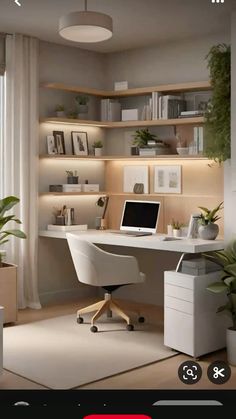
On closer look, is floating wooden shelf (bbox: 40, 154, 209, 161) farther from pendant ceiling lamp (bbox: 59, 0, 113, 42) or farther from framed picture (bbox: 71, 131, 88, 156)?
pendant ceiling lamp (bbox: 59, 0, 113, 42)

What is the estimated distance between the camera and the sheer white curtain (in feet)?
8.66

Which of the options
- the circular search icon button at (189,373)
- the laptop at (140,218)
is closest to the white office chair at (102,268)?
the laptop at (140,218)

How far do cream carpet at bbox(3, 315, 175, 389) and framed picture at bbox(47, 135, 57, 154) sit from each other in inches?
33.4

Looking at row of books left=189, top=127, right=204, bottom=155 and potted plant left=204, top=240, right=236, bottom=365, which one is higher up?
row of books left=189, top=127, right=204, bottom=155

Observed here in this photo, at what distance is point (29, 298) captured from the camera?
2.77 metres

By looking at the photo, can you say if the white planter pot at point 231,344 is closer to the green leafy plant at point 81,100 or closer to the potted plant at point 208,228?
the potted plant at point 208,228

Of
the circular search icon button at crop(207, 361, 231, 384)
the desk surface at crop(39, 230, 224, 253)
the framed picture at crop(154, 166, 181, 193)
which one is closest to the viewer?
the circular search icon button at crop(207, 361, 231, 384)

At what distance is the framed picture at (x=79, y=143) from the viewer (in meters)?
2.92

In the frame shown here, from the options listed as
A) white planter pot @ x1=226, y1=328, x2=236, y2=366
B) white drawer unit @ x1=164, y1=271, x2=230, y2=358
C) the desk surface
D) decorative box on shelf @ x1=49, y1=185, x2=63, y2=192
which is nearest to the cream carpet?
white drawer unit @ x1=164, y1=271, x2=230, y2=358

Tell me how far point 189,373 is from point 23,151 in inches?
94.5

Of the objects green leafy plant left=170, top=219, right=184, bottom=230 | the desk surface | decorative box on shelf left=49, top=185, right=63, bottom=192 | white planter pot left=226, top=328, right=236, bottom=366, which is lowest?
white planter pot left=226, top=328, right=236, bottom=366

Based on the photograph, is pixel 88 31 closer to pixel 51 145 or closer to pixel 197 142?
pixel 197 142

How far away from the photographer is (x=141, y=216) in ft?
8.68

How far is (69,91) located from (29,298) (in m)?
1.09
